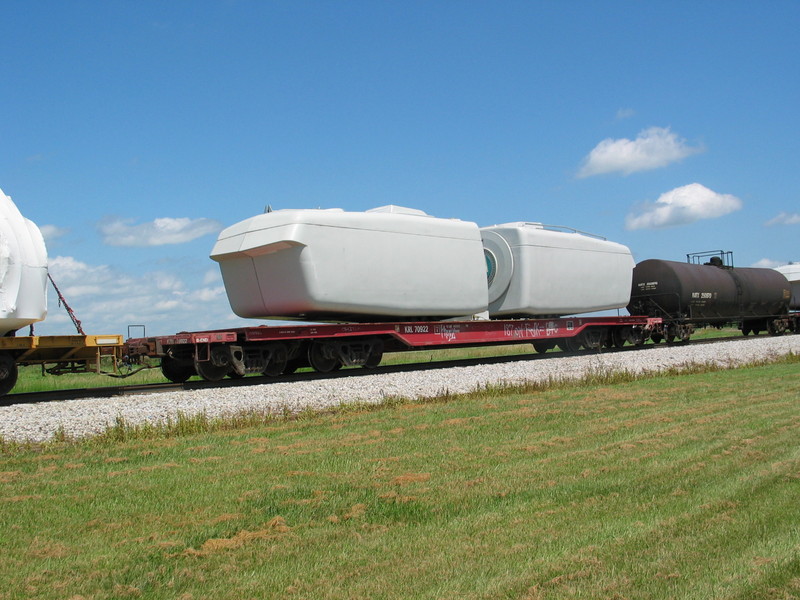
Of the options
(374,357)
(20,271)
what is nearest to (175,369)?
(374,357)

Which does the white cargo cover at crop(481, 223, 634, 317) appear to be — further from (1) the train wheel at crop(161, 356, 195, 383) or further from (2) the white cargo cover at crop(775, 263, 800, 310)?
(2) the white cargo cover at crop(775, 263, 800, 310)

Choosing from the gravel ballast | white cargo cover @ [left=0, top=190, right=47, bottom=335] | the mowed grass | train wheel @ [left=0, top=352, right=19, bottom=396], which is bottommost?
the mowed grass

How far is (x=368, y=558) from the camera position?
14.3ft

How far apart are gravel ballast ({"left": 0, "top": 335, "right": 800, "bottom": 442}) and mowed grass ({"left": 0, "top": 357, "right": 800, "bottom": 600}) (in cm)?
131

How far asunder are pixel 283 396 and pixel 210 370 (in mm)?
3839

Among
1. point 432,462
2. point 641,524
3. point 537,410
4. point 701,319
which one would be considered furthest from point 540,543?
point 701,319

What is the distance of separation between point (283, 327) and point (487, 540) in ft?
35.8

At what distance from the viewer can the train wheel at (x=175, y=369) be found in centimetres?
1606

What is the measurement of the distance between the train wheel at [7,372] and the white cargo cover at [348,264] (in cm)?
508

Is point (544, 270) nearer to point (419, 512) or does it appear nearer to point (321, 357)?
point (321, 357)

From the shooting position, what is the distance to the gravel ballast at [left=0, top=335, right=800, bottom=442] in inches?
386

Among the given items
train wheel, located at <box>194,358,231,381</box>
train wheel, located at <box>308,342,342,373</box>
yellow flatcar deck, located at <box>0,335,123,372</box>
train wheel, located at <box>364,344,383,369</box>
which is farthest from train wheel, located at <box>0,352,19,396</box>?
train wheel, located at <box>364,344,383,369</box>

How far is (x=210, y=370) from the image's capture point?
15305 millimetres

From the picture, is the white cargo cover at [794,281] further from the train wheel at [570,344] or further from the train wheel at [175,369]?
the train wheel at [175,369]
